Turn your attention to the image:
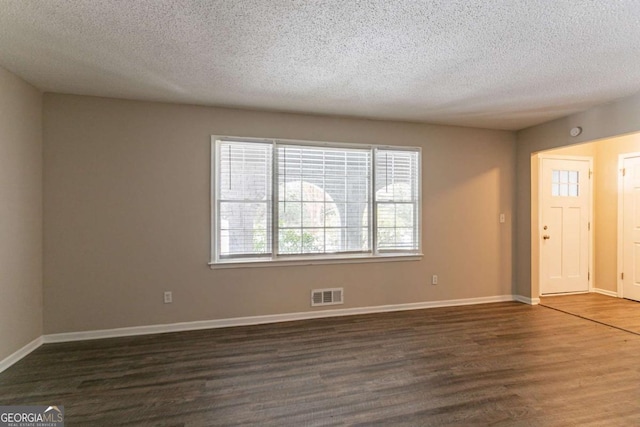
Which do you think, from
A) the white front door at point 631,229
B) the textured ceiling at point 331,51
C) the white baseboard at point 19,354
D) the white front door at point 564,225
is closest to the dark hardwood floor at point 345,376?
the white baseboard at point 19,354

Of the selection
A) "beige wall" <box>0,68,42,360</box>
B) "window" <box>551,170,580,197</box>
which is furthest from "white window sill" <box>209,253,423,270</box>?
"window" <box>551,170,580,197</box>

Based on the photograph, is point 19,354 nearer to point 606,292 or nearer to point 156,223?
point 156,223

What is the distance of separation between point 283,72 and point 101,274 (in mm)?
2870

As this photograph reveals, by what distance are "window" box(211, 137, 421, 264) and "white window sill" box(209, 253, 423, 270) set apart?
37 millimetres

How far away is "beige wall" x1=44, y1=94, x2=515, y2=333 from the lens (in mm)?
3324

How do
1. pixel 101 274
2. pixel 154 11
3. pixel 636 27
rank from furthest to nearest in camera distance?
1. pixel 101 274
2. pixel 636 27
3. pixel 154 11

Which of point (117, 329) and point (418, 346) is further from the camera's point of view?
point (117, 329)

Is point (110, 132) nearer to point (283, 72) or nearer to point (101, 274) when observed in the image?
point (101, 274)

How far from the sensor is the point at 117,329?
3438mm

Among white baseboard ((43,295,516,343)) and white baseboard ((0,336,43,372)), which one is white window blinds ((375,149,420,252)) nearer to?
white baseboard ((43,295,516,343))

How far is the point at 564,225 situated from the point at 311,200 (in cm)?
426

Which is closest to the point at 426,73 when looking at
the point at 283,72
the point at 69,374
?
the point at 283,72

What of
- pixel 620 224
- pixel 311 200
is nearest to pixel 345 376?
pixel 311 200

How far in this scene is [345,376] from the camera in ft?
8.45
